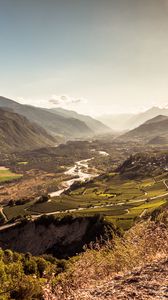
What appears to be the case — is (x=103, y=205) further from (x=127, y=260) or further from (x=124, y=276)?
(x=124, y=276)

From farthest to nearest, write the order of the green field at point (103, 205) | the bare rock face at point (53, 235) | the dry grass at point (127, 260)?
the green field at point (103, 205) < the bare rock face at point (53, 235) < the dry grass at point (127, 260)

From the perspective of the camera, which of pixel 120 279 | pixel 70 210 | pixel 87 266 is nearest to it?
pixel 120 279

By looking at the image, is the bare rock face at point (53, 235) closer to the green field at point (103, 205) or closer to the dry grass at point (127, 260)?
the green field at point (103, 205)

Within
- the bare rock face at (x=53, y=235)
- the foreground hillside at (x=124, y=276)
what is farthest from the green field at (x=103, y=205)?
A: the foreground hillside at (x=124, y=276)

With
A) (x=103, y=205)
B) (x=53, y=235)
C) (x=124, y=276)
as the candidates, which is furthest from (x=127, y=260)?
(x=103, y=205)

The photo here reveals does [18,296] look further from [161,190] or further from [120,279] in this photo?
[161,190]

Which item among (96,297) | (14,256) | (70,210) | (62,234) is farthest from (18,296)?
(70,210)

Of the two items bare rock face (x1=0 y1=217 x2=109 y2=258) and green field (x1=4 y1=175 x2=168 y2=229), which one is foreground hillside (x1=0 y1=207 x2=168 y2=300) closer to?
bare rock face (x1=0 y1=217 x2=109 y2=258)

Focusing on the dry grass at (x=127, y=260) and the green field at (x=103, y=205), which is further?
the green field at (x=103, y=205)
